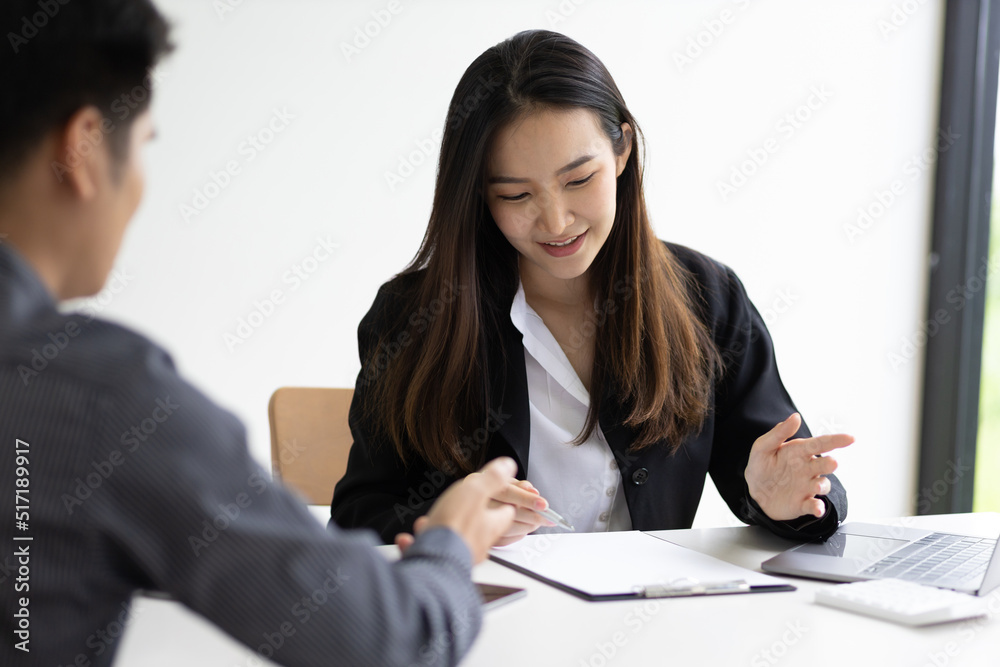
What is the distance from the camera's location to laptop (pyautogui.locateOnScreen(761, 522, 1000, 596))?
1.10 metres

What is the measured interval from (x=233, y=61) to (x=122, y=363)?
7.71 feet

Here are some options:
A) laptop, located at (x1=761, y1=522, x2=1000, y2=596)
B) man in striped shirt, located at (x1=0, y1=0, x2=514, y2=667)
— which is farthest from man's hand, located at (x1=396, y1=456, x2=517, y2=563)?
laptop, located at (x1=761, y1=522, x2=1000, y2=596)

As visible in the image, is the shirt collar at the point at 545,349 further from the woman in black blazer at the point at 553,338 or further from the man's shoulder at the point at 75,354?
the man's shoulder at the point at 75,354

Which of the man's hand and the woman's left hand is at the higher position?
the man's hand

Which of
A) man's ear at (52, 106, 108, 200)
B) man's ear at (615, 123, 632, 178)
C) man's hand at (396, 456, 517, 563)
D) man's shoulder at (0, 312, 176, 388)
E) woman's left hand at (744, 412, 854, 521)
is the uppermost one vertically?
man's ear at (615, 123, 632, 178)

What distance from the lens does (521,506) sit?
1.19m

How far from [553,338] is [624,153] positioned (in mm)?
364

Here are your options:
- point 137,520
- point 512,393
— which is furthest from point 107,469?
point 512,393

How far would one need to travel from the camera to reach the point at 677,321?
1.68m

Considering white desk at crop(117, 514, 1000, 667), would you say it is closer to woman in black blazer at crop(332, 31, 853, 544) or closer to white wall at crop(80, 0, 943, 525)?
woman in black blazer at crop(332, 31, 853, 544)

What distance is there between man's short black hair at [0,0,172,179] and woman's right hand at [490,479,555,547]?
28.1 inches

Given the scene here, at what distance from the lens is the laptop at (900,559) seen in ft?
3.60

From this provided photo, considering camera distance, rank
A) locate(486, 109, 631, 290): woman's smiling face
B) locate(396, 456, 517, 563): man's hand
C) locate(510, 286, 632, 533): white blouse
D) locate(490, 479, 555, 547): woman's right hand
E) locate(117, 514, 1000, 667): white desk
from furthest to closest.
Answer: locate(510, 286, 632, 533): white blouse < locate(486, 109, 631, 290): woman's smiling face < locate(490, 479, 555, 547): woman's right hand < locate(117, 514, 1000, 667): white desk < locate(396, 456, 517, 563): man's hand

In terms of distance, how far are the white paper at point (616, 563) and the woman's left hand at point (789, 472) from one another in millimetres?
145
